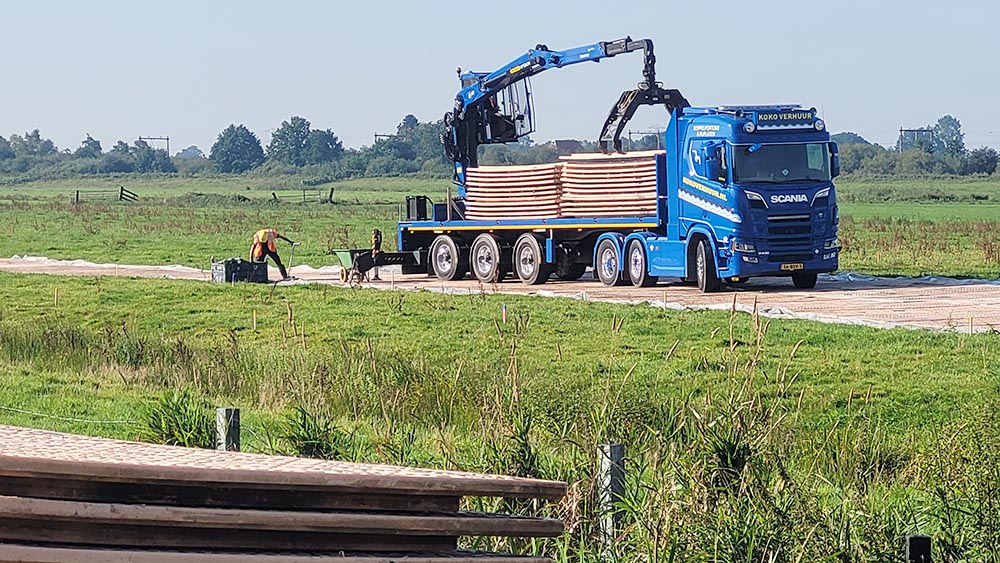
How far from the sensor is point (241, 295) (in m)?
25.1

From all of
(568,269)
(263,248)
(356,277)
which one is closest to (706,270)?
Answer: (568,269)

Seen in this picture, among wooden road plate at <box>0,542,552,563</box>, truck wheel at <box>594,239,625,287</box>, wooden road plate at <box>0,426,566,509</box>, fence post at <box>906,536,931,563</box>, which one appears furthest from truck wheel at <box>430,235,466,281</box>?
wooden road plate at <box>0,542,552,563</box>

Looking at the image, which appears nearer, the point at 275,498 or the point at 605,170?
the point at 275,498

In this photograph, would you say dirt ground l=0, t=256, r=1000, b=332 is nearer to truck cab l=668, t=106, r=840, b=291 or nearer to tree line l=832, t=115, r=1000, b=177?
truck cab l=668, t=106, r=840, b=291

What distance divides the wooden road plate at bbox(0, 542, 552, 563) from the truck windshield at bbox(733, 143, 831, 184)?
68.3 feet

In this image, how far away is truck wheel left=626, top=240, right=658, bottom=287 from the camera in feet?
89.0

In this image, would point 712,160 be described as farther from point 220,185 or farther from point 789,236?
point 220,185

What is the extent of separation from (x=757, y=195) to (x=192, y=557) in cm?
2146

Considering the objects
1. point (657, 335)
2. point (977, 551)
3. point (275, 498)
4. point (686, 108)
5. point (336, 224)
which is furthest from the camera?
point (336, 224)

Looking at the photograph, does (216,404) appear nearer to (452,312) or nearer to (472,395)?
(472,395)

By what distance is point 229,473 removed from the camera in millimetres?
4867

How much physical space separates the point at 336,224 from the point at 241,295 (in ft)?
119

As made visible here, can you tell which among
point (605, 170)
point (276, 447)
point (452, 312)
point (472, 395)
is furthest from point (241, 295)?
point (276, 447)

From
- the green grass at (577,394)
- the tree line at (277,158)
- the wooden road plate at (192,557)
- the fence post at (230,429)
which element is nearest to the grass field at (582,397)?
the green grass at (577,394)
